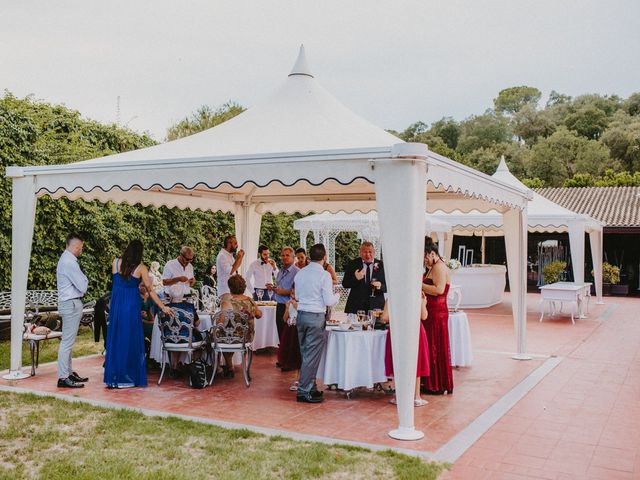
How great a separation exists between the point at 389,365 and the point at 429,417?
81 centimetres

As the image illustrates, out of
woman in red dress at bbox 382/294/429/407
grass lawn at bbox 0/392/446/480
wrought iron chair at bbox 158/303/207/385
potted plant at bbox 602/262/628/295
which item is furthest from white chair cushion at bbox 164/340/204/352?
potted plant at bbox 602/262/628/295

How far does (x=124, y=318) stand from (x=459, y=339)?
14.8 feet

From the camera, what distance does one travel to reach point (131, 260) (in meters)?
7.07

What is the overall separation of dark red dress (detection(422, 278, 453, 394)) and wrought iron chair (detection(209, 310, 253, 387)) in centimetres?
212

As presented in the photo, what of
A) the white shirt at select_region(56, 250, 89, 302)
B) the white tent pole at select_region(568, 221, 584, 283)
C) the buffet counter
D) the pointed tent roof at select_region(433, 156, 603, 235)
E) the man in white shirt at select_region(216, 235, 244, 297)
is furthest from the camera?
the buffet counter

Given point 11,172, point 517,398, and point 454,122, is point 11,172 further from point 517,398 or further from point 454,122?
point 454,122

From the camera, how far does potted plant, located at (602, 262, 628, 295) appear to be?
77.6 feet

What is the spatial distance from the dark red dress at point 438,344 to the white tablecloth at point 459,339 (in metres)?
1.46

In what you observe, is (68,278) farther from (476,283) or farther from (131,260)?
(476,283)

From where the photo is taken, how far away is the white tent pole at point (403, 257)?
548 cm

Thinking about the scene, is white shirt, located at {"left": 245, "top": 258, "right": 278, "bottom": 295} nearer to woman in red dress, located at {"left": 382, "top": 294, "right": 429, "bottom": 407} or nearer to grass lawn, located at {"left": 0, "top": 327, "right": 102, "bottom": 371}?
grass lawn, located at {"left": 0, "top": 327, "right": 102, "bottom": 371}

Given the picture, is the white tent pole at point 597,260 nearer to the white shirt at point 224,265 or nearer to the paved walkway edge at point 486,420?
the paved walkway edge at point 486,420

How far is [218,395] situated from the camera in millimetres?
6934

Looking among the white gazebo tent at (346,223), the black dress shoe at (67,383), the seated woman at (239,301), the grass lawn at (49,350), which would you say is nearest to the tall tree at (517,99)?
the white gazebo tent at (346,223)
